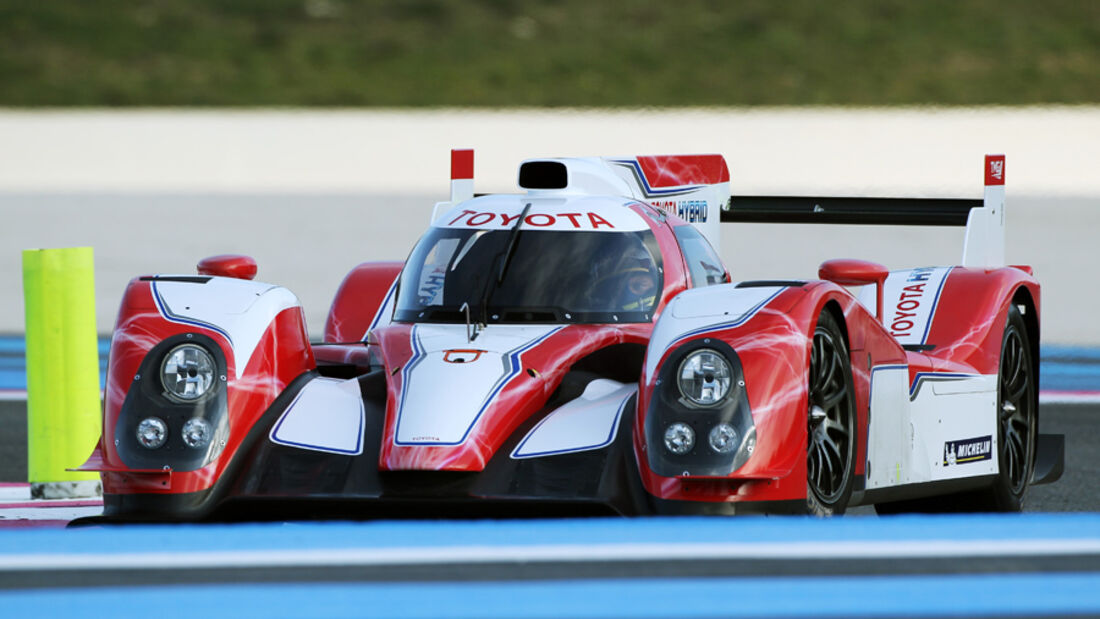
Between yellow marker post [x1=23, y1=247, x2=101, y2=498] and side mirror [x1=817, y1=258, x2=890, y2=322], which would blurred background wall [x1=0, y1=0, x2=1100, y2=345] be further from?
side mirror [x1=817, y1=258, x2=890, y2=322]

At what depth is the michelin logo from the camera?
575 cm

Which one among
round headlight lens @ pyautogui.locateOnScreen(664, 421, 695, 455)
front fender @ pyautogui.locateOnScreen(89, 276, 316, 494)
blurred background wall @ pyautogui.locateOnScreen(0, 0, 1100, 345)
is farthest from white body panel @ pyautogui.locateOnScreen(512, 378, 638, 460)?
blurred background wall @ pyautogui.locateOnScreen(0, 0, 1100, 345)

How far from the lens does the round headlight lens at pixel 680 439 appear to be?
448 cm

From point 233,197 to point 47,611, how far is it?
22984 millimetres

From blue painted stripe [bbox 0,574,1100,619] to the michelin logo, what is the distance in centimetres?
233

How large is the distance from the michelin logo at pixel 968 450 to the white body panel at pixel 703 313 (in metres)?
1.27

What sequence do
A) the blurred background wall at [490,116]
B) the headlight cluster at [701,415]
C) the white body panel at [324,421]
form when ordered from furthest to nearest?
the blurred background wall at [490,116] < the white body panel at [324,421] < the headlight cluster at [701,415]

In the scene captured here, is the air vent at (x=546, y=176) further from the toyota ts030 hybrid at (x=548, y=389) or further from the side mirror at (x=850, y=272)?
the side mirror at (x=850, y=272)

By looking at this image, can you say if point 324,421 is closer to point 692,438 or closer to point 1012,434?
point 692,438

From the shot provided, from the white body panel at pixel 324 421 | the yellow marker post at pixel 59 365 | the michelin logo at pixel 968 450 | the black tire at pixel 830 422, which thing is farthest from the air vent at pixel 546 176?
the yellow marker post at pixel 59 365

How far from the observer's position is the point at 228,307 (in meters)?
5.18

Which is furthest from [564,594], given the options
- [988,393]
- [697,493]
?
[988,393]

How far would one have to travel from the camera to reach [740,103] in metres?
35.2

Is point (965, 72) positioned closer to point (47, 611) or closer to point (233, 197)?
point (233, 197)
